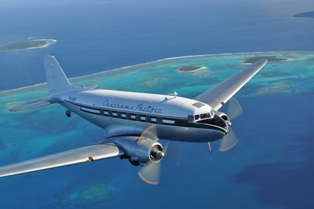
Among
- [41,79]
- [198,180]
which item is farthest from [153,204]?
[41,79]

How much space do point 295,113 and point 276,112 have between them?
15.0ft

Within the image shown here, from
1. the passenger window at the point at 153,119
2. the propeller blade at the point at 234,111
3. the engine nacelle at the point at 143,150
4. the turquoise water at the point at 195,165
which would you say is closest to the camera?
the engine nacelle at the point at 143,150

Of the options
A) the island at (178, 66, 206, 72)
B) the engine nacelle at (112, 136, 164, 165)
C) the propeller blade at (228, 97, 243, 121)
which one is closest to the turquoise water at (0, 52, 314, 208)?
the engine nacelle at (112, 136, 164, 165)

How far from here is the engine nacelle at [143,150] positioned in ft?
137

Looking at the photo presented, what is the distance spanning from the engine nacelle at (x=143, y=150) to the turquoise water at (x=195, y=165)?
52.8 ft

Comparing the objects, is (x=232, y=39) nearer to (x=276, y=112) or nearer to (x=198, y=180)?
(x=276, y=112)

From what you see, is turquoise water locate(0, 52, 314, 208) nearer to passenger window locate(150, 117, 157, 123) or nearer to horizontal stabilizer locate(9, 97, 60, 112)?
horizontal stabilizer locate(9, 97, 60, 112)

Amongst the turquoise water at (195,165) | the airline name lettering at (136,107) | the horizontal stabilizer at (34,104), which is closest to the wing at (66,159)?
the airline name lettering at (136,107)

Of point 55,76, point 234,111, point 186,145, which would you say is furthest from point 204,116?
point 186,145

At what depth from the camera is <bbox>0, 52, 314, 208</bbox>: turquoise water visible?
66125mm

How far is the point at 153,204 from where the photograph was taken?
6525 cm

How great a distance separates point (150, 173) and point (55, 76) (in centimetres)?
2953

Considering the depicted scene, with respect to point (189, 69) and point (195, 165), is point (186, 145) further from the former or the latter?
point (189, 69)

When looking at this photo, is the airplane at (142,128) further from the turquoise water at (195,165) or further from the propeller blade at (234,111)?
the turquoise water at (195,165)
